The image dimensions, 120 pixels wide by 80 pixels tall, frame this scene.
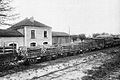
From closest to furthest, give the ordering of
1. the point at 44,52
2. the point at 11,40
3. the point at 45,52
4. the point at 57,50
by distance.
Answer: the point at 44,52 < the point at 45,52 < the point at 57,50 < the point at 11,40

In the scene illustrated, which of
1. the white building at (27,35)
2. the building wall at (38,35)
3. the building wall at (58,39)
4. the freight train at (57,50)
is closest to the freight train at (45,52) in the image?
the freight train at (57,50)

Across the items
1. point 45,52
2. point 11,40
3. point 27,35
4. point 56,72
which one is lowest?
point 56,72

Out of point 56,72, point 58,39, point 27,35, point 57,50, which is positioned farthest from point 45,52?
point 58,39

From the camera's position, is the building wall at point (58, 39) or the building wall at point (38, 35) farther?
the building wall at point (58, 39)

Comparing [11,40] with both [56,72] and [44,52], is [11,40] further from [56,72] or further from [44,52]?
[56,72]

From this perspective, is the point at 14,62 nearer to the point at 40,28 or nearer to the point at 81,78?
the point at 81,78

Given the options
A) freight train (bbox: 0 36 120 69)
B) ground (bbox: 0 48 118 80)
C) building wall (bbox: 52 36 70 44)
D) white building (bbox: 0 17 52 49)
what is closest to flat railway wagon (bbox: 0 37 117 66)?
freight train (bbox: 0 36 120 69)

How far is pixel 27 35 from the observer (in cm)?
2595

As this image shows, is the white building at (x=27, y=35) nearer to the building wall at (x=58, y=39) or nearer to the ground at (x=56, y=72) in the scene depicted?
the building wall at (x=58, y=39)

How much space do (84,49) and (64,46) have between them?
3.97 m

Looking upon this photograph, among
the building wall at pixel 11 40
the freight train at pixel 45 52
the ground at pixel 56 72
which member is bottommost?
the ground at pixel 56 72

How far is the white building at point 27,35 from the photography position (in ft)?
77.7

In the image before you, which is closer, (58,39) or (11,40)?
(11,40)

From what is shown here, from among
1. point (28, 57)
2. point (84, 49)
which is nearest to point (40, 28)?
point (84, 49)
